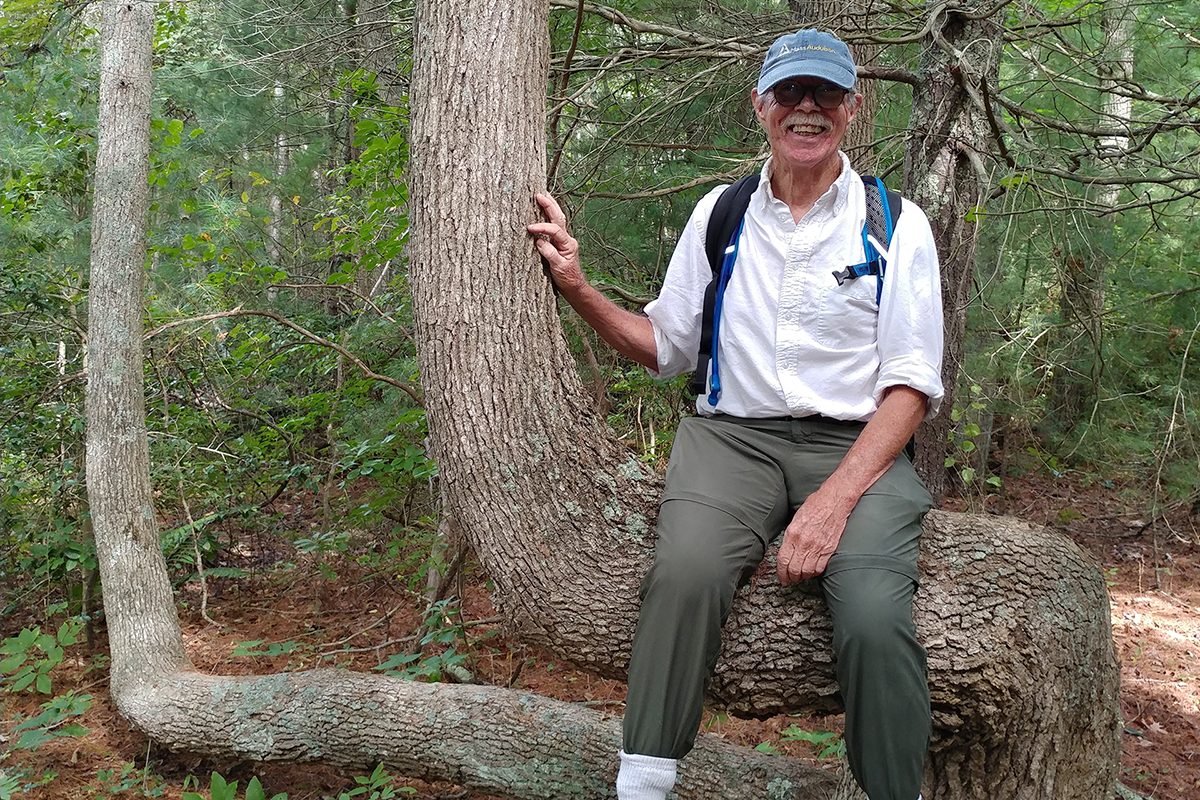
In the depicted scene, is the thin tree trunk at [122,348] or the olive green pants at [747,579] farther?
the thin tree trunk at [122,348]

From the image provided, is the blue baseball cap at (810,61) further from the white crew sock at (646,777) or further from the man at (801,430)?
the white crew sock at (646,777)

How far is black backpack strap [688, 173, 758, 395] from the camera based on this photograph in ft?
8.74

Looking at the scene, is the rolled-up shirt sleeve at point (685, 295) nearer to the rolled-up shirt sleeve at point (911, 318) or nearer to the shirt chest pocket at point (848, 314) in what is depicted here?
the shirt chest pocket at point (848, 314)

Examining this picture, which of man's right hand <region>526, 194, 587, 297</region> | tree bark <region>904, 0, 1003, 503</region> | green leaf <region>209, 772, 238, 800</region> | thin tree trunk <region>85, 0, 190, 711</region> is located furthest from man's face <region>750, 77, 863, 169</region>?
thin tree trunk <region>85, 0, 190, 711</region>

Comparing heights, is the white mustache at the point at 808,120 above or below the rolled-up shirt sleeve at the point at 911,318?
above

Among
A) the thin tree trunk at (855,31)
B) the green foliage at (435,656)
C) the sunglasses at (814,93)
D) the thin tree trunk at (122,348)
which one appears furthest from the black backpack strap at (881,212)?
the thin tree trunk at (122,348)

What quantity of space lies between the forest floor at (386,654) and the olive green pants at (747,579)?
962 millimetres

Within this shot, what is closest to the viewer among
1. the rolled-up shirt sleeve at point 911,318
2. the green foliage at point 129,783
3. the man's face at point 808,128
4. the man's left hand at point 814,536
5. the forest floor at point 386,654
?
the man's left hand at point 814,536

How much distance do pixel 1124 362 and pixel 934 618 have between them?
551 cm

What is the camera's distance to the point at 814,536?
2268 millimetres

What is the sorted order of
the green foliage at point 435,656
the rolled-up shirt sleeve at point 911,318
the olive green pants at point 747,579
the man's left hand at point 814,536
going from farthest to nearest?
1. the green foliage at point 435,656
2. the rolled-up shirt sleeve at point 911,318
3. the man's left hand at point 814,536
4. the olive green pants at point 747,579

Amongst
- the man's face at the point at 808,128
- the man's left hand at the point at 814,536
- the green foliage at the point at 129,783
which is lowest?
the green foliage at the point at 129,783

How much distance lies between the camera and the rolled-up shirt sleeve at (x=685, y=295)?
272 centimetres

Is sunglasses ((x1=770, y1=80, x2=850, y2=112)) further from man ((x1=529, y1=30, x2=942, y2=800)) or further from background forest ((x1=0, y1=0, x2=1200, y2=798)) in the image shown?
background forest ((x1=0, y1=0, x2=1200, y2=798))
